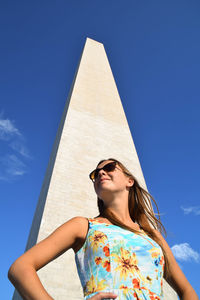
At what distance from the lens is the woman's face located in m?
1.28

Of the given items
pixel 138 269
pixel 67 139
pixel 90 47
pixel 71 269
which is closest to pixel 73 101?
pixel 67 139

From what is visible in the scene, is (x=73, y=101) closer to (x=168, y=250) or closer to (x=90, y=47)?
(x=90, y=47)

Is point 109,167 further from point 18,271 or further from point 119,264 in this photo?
point 18,271

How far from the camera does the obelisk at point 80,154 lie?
142 inches

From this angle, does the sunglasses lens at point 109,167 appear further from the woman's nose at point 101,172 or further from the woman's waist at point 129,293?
the woman's waist at point 129,293

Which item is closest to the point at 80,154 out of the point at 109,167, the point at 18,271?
the point at 109,167

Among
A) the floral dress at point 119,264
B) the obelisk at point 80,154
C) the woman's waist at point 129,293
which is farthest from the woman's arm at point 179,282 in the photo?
the obelisk at point 80,154

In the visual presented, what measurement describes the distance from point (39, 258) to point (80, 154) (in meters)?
4.15

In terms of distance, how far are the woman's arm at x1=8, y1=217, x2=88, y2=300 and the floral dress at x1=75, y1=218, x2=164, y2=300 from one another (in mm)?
53

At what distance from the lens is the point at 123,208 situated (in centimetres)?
130

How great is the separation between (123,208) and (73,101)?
15.7 ft

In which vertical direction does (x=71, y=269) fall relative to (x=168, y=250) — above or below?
below

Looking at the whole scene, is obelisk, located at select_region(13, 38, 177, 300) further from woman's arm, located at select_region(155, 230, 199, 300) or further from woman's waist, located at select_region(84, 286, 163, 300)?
woman's waist, located at select_region(84, 286, 163, 300)

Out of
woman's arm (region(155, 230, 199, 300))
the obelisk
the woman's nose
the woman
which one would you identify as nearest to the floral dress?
the woman
